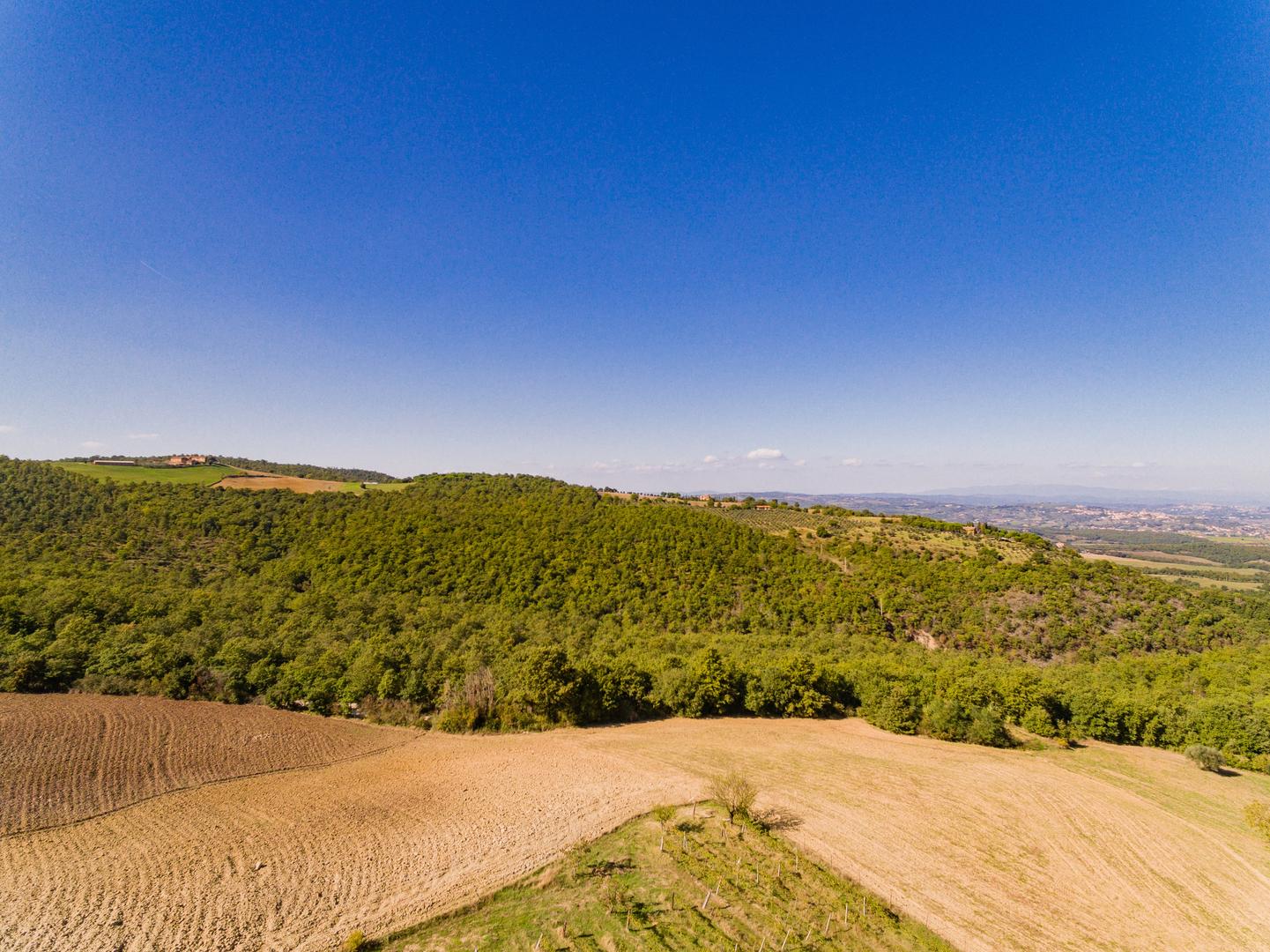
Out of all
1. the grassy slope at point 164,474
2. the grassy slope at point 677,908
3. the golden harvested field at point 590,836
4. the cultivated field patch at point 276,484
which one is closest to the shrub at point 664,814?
the golden harvested field at point 590,836

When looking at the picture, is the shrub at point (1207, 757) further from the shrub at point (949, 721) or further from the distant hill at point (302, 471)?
the distant hill at point (302, 471)

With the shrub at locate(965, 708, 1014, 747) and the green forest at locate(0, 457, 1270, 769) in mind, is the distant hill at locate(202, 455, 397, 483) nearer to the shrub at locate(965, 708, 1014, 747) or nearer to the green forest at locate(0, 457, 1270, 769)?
the green forest at locate(0, 457, 1270, 769)

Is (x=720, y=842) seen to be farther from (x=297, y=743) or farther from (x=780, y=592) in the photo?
(x=780, y=592)

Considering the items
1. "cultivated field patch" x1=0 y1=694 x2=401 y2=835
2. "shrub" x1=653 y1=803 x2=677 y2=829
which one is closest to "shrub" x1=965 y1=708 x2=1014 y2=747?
"shrub" x1=653 y1=803 x2=677 y2=829

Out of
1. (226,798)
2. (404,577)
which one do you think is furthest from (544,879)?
(404,577)

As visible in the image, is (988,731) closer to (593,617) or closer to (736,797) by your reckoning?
(736,797)

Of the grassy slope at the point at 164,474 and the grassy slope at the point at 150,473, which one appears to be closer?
the grassy slope at the point at 150,473
